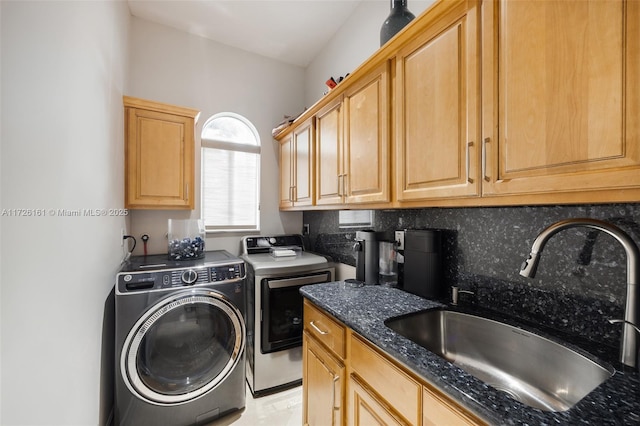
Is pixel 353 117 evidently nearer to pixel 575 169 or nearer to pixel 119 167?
pixel 575 169

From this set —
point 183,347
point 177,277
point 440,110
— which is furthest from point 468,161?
point 183,347

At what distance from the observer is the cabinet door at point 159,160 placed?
207 centimetres

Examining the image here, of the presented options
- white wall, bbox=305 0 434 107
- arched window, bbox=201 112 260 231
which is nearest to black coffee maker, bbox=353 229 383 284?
white wall, bbox=305 0 434 107

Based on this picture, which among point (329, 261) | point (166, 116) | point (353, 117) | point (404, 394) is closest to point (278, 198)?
point (329, 261)

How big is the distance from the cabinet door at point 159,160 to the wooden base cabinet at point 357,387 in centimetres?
153

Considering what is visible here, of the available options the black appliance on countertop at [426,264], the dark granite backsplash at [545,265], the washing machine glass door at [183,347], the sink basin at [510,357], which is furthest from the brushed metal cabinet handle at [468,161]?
the washing machine glass door at [183,347]

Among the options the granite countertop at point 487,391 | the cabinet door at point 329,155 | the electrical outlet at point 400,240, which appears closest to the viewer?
the granite countertop at point 487,391

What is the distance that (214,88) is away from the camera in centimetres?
268

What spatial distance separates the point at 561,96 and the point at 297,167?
Answer: 1.89m

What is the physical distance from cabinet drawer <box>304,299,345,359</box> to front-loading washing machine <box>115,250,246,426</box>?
633 mm

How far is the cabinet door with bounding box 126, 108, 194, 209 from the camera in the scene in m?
2.07

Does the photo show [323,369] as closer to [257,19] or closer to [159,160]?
[159,160]

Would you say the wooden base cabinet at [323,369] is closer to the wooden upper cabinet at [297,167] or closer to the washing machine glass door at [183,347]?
the washing machine glass door at [183,347]

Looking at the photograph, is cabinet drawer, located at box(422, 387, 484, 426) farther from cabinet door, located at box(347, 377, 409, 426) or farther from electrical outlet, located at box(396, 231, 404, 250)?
electrical outlet, located at box(396, 231, 404, 250)
